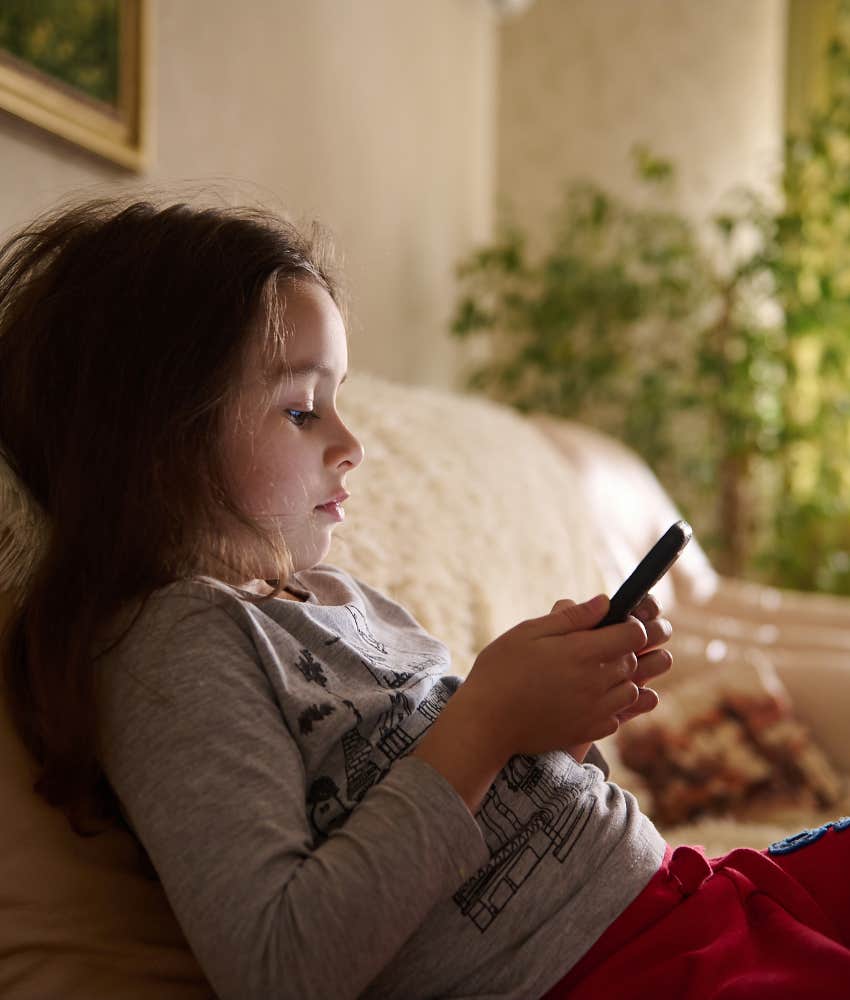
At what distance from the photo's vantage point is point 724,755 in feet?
4.61

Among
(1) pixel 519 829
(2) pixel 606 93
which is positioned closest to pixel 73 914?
(1) pixel 519 829

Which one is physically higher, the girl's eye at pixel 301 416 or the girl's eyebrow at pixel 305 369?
the girl's eyebrow at pixel 305 369

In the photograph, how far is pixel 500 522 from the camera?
1408mm

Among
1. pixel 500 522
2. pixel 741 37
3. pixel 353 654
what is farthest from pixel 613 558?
pixel 741 37

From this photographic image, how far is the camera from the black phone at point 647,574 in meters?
0.64

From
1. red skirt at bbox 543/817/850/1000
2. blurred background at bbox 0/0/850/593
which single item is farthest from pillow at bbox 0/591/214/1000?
blurred background at bbox 0/0/850/593

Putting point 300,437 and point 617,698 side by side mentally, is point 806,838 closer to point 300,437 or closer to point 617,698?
point 617,698

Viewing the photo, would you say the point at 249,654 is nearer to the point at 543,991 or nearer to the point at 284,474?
the point at 284,474

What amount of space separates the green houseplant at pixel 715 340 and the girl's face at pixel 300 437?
80.7 inches

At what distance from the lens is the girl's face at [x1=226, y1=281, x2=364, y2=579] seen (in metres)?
0.69

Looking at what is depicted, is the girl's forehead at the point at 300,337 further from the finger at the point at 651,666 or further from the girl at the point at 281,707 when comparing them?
the finger at the point at 651,666

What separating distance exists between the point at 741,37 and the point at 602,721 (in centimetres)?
338

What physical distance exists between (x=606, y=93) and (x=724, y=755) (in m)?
2.58

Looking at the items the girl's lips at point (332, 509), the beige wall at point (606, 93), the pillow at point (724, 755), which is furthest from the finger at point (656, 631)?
the beige wall at point (606, 93)
